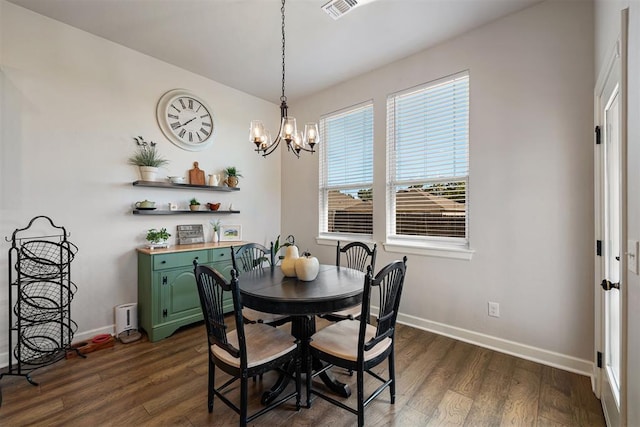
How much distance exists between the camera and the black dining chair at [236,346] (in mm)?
1554

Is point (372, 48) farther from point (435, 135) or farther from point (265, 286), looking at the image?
point (265, 286)

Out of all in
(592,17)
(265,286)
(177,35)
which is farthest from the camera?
(177,35)

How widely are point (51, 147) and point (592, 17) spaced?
462 centimetres

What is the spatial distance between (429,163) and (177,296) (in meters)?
3.01

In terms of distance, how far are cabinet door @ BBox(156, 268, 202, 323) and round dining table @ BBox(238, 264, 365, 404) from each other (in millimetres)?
1141

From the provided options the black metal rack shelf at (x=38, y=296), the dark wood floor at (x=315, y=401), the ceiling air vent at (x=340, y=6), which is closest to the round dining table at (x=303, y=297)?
the dark wood floor at (x=315, y=401)

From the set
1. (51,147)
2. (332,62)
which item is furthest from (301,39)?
(51,147)

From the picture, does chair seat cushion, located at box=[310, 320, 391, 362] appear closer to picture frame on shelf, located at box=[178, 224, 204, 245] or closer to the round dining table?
the round dining table

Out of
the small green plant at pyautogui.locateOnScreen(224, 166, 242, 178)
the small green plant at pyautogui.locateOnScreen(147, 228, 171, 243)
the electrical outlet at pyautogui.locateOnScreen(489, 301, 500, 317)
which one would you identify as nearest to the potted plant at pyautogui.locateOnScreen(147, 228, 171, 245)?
the small green plant at pyautogui.locateOnScreen(147, 228, 171, 243)

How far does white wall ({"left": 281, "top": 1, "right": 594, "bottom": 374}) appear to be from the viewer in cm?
223

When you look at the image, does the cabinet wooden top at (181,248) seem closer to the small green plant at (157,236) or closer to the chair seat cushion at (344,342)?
the small green plant at (157,236)

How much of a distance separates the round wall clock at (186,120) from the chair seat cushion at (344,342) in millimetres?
2812

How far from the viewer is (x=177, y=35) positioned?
282 cm

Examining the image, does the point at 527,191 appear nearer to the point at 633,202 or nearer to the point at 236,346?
the point at 633,202
